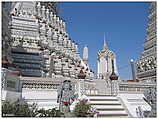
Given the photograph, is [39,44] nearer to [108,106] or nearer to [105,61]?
[105,61]

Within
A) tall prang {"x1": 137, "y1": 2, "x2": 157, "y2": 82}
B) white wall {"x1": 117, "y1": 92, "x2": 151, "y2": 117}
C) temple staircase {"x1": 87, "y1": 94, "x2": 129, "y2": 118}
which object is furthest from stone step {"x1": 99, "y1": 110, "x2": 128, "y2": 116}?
tall prang {"x1": 137, "y1": 2, "x2": 157, "y2": 82}

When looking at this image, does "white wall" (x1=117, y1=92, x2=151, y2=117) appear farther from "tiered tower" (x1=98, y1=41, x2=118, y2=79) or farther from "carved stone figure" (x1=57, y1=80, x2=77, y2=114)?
"tiered tower" (x1=98, y1=41, x2=118, y2=79)

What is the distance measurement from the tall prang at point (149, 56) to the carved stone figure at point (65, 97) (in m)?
10.7

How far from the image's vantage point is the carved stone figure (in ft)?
30.7

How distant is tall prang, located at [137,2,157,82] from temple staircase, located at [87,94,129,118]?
8.57 metres

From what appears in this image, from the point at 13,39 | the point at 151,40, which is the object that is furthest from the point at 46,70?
the point at 151,40

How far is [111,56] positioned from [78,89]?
61.9 ft

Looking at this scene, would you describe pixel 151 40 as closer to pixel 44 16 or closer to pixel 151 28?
pixel 151 28

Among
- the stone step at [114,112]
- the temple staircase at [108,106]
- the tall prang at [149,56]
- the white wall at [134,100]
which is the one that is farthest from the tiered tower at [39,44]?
the stone step at [114,112]

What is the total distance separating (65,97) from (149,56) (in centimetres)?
1308

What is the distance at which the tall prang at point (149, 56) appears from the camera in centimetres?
1930

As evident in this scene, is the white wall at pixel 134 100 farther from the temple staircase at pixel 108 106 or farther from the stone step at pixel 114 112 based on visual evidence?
the stone step at pixel 114 112

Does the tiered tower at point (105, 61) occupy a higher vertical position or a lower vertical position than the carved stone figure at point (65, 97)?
higher

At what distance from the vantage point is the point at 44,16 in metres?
31.6
